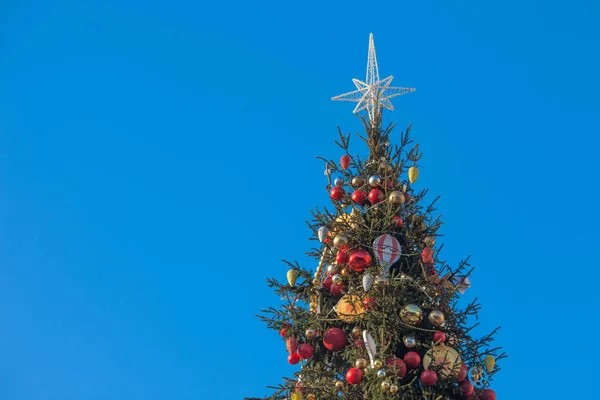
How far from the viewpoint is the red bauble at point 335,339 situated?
8.31 meters

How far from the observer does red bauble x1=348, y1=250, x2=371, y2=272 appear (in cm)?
857

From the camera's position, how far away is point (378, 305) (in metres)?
8.02

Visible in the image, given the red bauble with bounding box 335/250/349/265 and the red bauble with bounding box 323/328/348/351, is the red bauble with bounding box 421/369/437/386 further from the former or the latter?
the red bauble with bounding box 335/250/349/265

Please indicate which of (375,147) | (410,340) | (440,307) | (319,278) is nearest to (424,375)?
(410,340)

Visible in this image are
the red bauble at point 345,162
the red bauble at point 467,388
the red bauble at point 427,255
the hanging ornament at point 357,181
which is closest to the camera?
the red bauble at point 467,388

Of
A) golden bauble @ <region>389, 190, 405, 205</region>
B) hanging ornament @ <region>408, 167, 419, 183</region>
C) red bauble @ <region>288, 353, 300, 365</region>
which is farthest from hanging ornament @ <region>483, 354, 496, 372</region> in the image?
hanging ornament @ <region>408, 167, 419, 183</region>

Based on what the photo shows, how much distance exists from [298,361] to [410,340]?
1.92 metres

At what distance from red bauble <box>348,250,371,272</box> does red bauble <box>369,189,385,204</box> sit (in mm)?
909

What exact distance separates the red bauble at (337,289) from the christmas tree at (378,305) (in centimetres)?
2

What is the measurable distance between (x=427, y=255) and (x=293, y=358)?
2451 mm

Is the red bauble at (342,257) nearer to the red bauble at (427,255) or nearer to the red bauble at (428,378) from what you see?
the red bauble at (427,255)

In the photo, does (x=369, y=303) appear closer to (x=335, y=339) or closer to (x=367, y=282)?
(x=367, y=282)

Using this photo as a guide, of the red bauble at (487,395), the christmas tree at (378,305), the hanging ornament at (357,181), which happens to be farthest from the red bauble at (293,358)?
the hanging ornament at (357,181)

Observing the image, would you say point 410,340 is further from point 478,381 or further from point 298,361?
point 298,361
